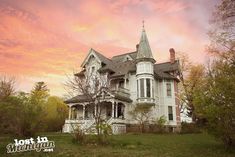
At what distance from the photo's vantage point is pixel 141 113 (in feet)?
98.0

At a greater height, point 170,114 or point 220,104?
point 170,114

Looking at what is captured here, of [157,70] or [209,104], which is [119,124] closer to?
[157,70]

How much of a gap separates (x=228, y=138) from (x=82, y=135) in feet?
28.8

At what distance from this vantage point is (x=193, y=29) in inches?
867

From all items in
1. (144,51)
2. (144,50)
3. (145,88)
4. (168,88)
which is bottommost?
(145,88)

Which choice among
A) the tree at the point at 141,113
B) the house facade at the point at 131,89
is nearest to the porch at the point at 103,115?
the house facade at the point at 131,89

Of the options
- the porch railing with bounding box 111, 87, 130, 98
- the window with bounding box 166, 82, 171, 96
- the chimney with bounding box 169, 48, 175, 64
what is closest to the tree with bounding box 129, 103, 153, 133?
the porch railing with bounding box 111, 87, 130, 98

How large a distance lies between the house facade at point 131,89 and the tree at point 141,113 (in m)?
1.57

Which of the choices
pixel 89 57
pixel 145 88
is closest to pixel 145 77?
pixel 145 88

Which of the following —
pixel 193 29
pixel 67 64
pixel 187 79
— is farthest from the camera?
pixel 187 79

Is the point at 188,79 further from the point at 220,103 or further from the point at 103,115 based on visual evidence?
the point at 220,103

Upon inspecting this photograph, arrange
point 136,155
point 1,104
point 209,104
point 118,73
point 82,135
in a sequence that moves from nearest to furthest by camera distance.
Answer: point 136,155
point 209,104
point 82,135
point 1,104
point 118,73

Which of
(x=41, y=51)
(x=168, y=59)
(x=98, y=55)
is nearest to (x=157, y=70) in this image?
(x=168, y=59)

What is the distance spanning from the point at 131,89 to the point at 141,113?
5.11 metres
